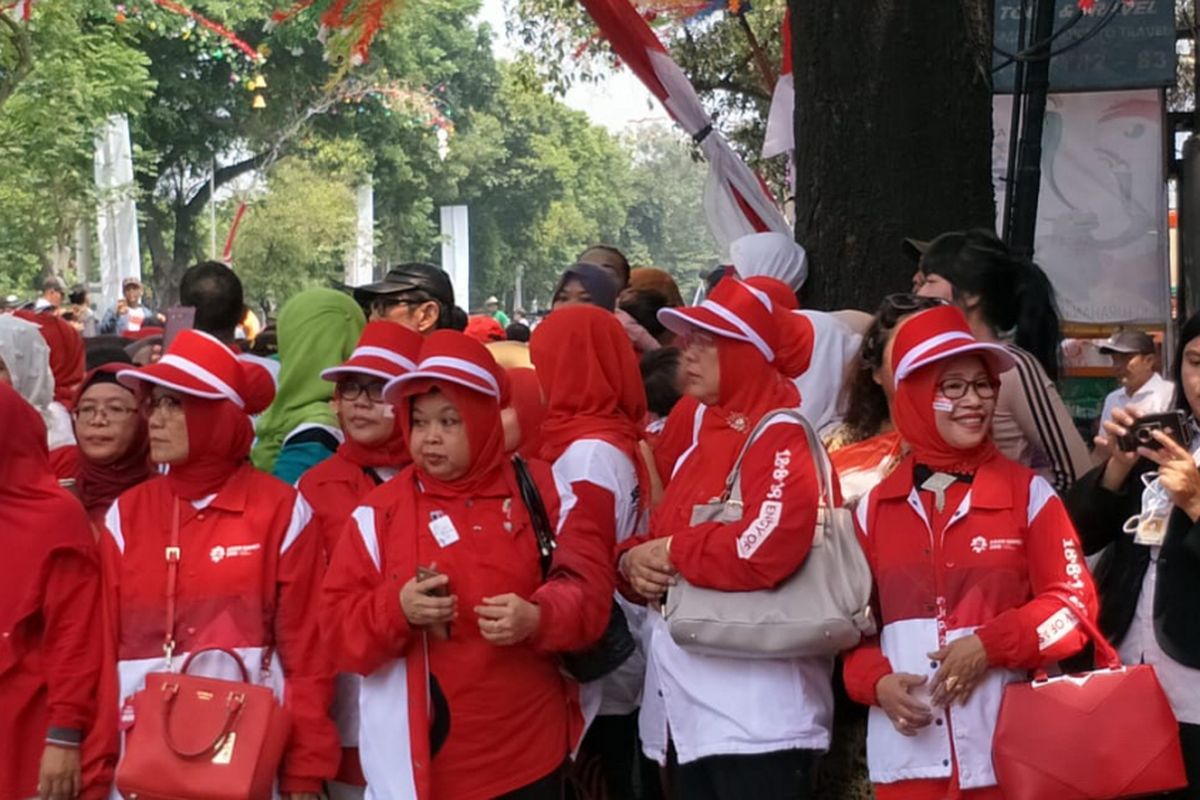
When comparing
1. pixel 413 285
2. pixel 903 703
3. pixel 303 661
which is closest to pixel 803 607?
pixel 903 703

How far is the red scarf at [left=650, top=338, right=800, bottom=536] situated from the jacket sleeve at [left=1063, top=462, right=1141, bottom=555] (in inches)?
30.5

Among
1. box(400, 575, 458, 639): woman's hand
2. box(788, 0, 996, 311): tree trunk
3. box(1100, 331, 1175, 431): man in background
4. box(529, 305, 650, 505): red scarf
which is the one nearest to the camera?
box(400, 575, 458, 639): woman's hand

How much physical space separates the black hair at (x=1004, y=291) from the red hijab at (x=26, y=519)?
8.65 feet

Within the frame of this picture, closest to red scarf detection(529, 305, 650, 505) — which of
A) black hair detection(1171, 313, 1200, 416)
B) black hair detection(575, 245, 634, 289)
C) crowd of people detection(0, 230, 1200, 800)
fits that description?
crowd of people detection(0, 230, 1200, 800)

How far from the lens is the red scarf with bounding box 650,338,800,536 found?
4.50 metres

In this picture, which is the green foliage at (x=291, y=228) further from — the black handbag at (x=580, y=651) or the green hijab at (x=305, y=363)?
the black handbag at (x=580, y=651)

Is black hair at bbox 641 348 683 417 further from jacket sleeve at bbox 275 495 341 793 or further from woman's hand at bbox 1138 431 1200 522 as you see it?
woman's hand at bbox 1138 431 1200 522

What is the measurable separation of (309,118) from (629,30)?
37.6m

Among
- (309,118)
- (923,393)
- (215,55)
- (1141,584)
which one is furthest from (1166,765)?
(309,118)

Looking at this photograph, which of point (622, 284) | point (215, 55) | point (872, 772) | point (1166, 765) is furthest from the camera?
point (215, 55)

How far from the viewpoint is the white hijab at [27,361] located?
18.7 ft

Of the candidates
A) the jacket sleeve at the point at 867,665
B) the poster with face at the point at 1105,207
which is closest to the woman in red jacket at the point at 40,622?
the jacket sleeve at the point at 867,665

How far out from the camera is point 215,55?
130 feet

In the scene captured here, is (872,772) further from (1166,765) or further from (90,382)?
(90,382)
